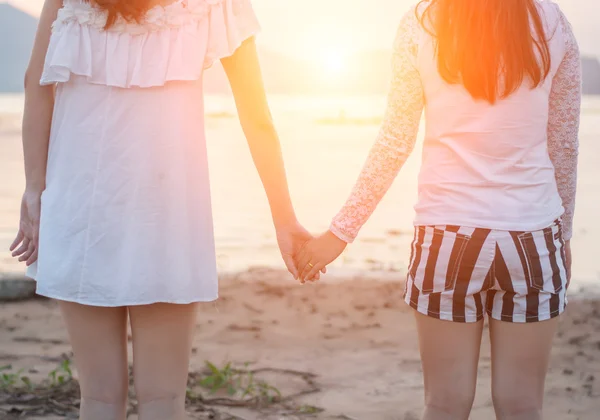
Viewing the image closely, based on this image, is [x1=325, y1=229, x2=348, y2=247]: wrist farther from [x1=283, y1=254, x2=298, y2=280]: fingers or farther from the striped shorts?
the striped shorts

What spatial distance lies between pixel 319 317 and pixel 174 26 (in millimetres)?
3114

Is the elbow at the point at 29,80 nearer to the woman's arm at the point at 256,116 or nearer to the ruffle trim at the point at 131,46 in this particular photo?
the ruffle trim at the point at 131,46

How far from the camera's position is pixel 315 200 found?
379 inches

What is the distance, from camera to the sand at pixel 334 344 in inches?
150

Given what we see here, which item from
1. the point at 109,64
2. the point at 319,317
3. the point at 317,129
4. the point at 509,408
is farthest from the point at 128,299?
the point at 317,129

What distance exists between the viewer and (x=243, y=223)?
8.42 meters

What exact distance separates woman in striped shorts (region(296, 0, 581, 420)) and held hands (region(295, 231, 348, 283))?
342 millimetres

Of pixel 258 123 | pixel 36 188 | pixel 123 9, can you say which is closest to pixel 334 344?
pixel 258 123

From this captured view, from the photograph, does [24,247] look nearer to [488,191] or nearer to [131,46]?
[131,46]

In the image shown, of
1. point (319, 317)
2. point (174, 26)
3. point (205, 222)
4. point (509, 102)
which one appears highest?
point (174, 26)

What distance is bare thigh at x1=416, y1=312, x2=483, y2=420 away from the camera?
7.17 feet

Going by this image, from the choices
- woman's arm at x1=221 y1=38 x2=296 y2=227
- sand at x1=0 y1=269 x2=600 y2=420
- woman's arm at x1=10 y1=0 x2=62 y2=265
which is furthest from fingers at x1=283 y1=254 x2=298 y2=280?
sand at x1=0 y1=269 x2=600 y2=420

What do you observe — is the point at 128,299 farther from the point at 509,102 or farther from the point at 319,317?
the point at 319,317

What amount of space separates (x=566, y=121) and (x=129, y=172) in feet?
4.08
